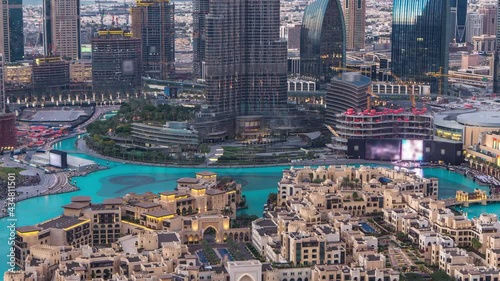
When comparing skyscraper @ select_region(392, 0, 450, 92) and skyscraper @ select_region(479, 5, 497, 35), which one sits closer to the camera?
skyscraper @ select_region(392, 0, 450, 92)

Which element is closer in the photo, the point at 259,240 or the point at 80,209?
the point at 259,240

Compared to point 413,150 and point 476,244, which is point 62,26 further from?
point 476,244

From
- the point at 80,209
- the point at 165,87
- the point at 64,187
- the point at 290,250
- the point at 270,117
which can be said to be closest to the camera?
the point at 290,250

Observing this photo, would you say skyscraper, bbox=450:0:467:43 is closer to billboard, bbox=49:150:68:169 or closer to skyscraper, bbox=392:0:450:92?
skyscraper, bbox=392:0:450:92

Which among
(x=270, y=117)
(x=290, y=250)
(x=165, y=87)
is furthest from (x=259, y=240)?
(x=165, y=87)

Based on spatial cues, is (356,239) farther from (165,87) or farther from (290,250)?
(165,87)

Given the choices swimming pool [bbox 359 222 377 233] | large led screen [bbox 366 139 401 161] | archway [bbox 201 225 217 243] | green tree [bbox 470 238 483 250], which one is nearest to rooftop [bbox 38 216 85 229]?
archway [bbox 201 225 217 243]

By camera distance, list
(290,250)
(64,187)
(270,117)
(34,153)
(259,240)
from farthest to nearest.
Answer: (270,117) → (34,153) → (64,187) → (259,240) → (290,250)
